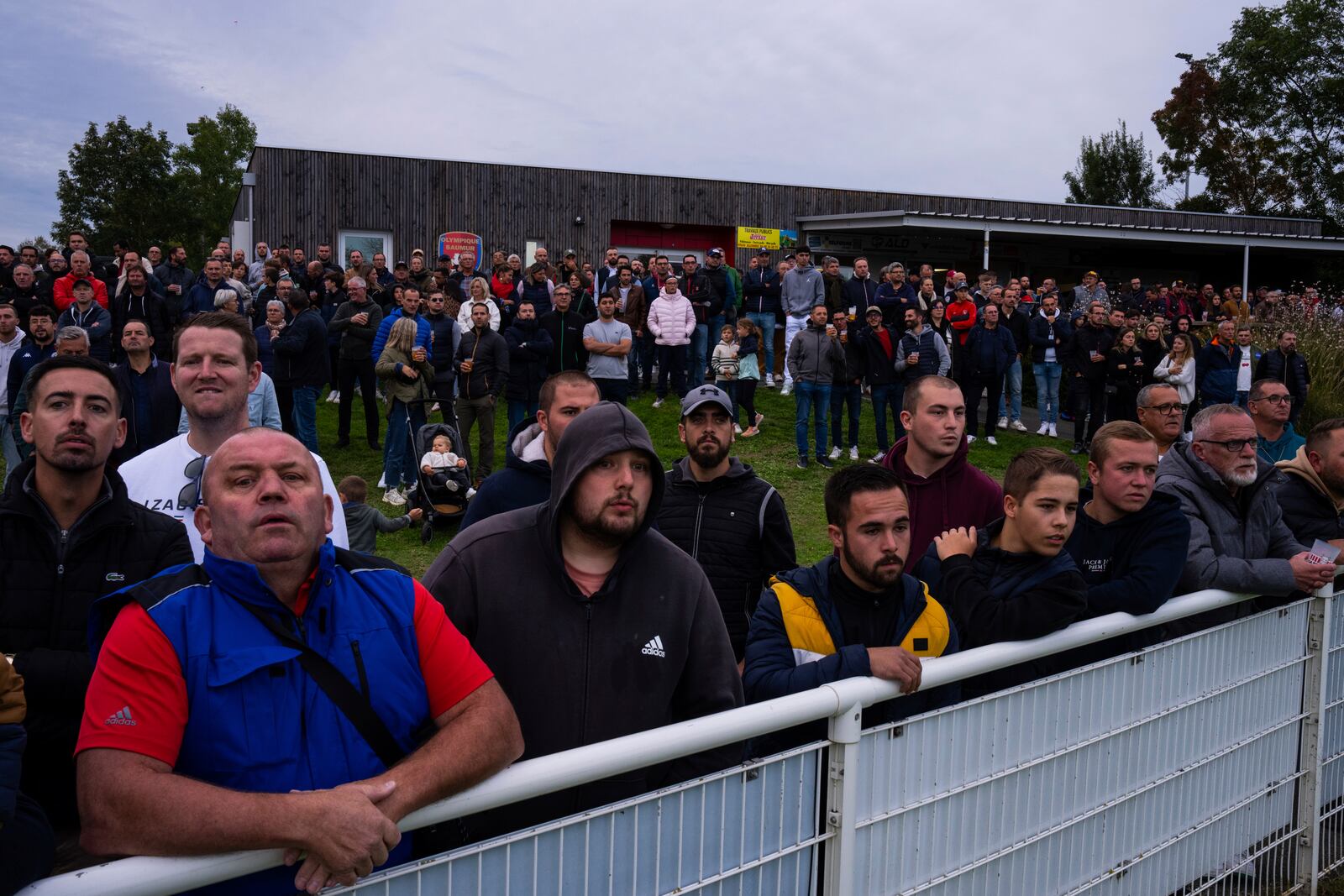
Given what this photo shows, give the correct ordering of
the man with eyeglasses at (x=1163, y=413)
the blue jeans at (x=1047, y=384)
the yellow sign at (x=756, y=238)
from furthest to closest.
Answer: the yellow sign at (x=756, y=238) < the blue jeans at (x=1047, y=384) < the man with eyeglasses at (x=1163, y=413)

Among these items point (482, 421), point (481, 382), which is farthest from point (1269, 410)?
point (482, 421)

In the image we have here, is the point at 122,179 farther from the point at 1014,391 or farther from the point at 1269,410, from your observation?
the point at 1269,410

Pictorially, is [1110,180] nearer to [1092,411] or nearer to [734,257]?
[734,257]

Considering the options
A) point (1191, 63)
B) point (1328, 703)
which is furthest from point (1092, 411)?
point (1191, 63)

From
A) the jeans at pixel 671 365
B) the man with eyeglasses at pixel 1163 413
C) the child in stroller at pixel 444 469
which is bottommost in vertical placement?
the child in stroller at pixel 444 469

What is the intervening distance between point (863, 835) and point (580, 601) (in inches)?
35.6

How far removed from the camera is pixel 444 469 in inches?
444

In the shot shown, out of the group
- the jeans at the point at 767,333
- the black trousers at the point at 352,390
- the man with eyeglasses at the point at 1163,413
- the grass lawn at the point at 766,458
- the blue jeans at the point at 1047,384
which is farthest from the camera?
the jeans at the point at 767,333

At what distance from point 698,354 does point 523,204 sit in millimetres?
12722

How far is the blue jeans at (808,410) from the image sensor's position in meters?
14.5

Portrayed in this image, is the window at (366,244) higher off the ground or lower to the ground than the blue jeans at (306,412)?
higher

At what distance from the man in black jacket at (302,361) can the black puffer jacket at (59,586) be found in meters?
10.4

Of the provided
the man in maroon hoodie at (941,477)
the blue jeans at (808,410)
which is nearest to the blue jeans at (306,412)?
the blue jeans at (808,410)

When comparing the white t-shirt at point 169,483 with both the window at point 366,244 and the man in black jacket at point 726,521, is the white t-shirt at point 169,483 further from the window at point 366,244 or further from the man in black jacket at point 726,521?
the window at point 366,244
